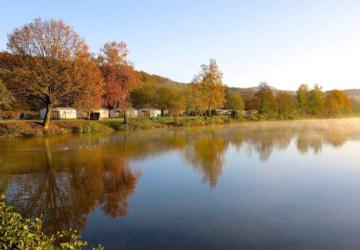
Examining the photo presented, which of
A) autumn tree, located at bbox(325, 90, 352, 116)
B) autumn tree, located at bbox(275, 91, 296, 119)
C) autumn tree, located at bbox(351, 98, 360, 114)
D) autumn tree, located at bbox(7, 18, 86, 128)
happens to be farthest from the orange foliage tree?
autumn tree, located at bbox(351, 98, 360, 114)

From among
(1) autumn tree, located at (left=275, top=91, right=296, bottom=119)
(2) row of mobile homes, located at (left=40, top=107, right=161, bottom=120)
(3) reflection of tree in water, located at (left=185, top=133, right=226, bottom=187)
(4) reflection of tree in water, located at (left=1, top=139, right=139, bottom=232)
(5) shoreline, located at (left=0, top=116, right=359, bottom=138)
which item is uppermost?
(1) autumn tree, located at (left=275, top=91, right=296, bottom=119)

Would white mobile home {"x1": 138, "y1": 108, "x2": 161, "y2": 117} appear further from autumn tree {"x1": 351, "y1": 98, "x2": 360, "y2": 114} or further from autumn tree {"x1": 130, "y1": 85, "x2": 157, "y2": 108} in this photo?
autumn tree {"x1": 351, "y1": 98, "x2": 360, "y2": 114}

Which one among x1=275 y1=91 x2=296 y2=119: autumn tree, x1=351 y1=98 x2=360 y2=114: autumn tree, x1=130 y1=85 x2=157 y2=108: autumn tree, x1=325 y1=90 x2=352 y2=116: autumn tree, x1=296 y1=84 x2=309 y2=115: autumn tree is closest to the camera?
x1=275 y1=91 x2=296 y2=119: autumn tree

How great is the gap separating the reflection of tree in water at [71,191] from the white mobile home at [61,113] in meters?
45.1

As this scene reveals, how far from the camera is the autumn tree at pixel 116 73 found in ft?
189

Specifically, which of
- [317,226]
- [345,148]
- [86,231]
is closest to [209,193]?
[317,226]

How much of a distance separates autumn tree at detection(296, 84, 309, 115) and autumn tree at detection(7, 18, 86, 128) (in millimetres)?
95094

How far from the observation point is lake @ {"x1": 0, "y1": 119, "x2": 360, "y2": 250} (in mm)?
10820

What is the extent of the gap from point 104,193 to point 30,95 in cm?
3707

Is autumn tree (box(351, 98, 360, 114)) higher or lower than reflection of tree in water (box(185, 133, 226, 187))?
higher

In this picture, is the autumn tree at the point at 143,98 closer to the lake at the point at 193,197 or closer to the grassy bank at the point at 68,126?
the grassy bank at the point at 68,126

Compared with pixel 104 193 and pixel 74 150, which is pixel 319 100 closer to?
pixel 74 150

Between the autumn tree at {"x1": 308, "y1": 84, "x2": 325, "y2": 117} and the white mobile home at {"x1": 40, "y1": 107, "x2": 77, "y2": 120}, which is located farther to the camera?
the autumn tree at {"x1": 308, "y1": 84, "x2": 325, "y2": 117}

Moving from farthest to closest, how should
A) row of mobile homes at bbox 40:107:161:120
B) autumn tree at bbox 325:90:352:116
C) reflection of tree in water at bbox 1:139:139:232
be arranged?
autumn tree at bbox 325:90:352:116 → row of mobile homes at bbox 40:107:161:120 → reflection of tree in water at bbox 1:139:139:232
